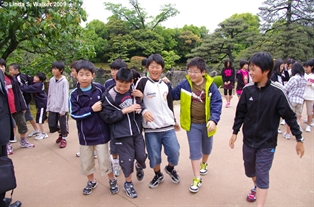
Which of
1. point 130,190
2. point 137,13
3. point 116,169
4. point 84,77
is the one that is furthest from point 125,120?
point 137,13

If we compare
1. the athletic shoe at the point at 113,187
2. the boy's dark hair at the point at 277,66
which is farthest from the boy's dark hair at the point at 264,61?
the boy's dark hair at the point at 277,66

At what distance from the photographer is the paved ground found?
227 centimetres

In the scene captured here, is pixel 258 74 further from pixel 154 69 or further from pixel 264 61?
pixel 154 69

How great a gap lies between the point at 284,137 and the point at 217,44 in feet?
47.2

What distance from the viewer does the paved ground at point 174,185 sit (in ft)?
7.45

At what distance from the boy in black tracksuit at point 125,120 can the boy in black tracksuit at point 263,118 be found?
1.08 m

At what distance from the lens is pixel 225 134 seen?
429 cm

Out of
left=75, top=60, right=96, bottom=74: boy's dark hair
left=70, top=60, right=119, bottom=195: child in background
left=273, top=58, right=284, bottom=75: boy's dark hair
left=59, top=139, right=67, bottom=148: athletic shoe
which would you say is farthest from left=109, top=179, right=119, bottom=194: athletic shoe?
left=273, top=58, right=284, bottom=75: boy's dark hair

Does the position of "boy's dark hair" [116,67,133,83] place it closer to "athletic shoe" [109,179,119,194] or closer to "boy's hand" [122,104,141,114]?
"boy's hand" [122,104,141,114]

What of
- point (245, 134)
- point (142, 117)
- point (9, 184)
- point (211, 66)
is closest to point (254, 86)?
point (245, 134)

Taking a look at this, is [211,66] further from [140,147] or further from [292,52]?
[140,147]

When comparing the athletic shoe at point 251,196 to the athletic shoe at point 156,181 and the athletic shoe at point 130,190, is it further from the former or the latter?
the athletic shoe at point 130,190

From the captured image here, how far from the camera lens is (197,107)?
249 cm

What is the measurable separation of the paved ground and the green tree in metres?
26.4
